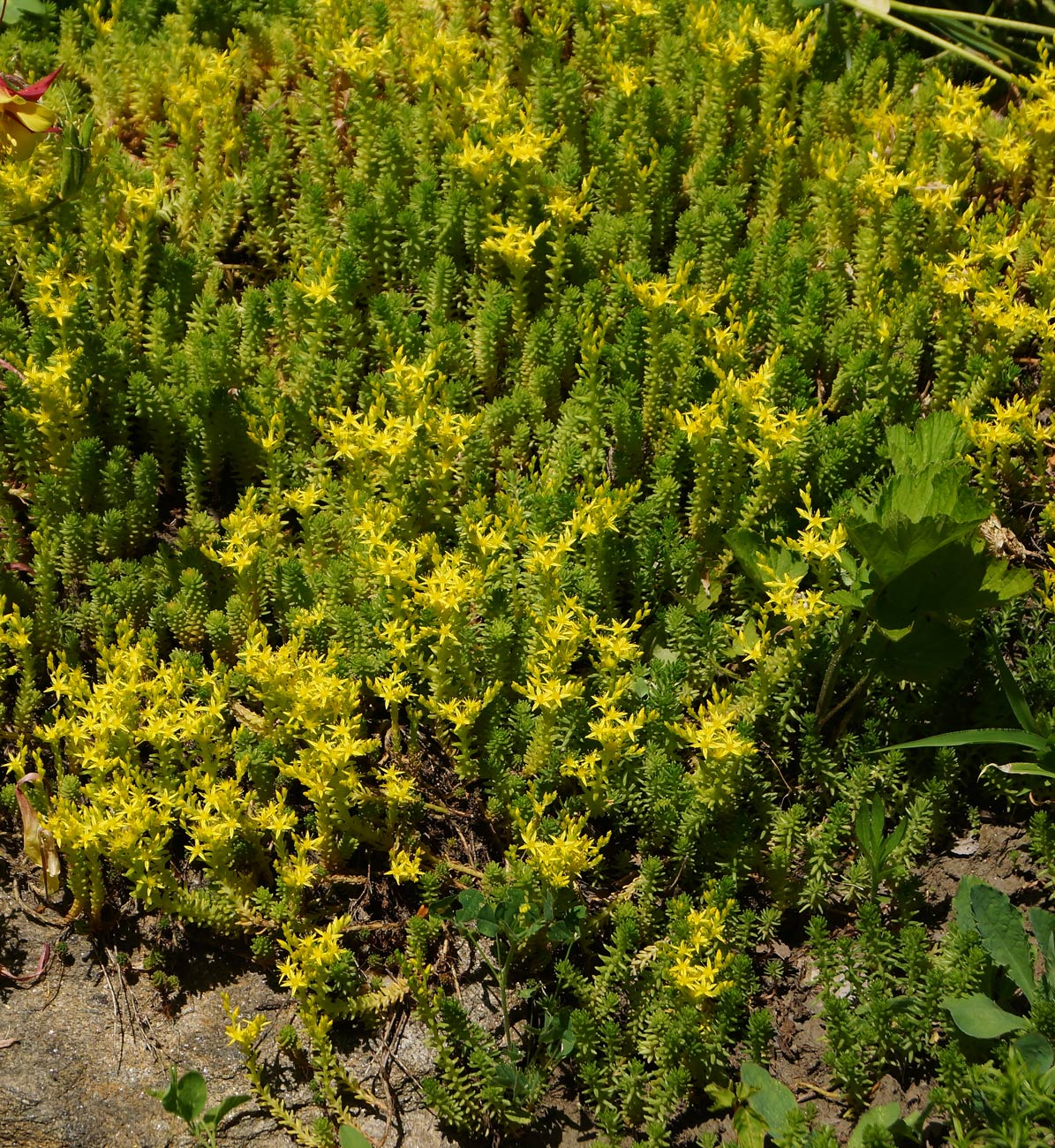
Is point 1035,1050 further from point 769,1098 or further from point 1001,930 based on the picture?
point 769,1098

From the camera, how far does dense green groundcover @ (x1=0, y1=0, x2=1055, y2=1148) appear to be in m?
3.13

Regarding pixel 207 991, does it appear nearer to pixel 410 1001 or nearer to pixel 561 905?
pixel 410 1001

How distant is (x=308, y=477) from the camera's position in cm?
398

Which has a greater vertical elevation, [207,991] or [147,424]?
[147,424]

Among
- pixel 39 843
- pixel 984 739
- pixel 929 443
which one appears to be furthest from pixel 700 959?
pixel 39 843

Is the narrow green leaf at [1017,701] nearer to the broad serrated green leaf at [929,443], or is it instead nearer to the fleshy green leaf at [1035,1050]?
the broad serrated green leaf at [929,443]

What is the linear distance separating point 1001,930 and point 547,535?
5.38 feet

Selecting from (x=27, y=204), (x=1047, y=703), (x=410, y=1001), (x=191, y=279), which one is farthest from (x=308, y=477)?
(x=1047, y=703)

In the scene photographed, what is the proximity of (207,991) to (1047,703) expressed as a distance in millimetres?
2555

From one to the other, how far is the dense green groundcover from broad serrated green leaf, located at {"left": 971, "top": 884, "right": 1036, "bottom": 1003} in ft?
0.05

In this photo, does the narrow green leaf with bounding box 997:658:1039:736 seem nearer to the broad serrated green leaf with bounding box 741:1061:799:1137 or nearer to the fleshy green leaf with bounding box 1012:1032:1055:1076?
the fleshy green leaf with bounding box 1012:1032:1055:1076

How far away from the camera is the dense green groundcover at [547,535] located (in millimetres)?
3127

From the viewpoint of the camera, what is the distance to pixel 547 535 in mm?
3604

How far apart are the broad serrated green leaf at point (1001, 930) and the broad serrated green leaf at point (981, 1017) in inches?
4.1
